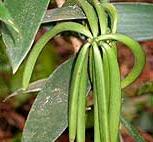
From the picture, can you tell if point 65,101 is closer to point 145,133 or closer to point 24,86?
point 24,86

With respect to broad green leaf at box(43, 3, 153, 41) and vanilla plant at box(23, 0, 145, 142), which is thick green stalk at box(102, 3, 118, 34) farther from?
broad green leaf at box(43, 3, 153, 41)

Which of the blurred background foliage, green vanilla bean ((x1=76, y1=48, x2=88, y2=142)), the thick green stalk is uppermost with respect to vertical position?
the thick green stalk

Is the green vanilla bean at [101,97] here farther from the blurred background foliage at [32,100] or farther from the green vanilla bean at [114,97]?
the blurred background foliage at [32,100]

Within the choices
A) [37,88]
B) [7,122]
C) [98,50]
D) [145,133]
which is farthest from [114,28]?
[7,122]

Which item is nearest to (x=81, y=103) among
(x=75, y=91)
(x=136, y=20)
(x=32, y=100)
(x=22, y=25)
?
(x=75, y=91)

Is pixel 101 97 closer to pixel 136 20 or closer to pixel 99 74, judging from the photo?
pixel 99 74

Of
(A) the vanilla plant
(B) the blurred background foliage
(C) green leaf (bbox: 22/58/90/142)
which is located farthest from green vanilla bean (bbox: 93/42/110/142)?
(B) the blurred background foliage
